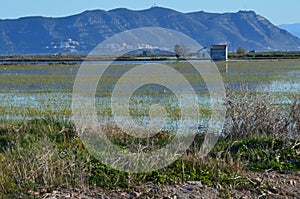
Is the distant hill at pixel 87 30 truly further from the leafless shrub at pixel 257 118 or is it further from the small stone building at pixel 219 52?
the leafless shrub at pixel 257 118

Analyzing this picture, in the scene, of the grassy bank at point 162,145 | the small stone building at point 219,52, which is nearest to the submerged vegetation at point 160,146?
the grassy bank at point 162,145

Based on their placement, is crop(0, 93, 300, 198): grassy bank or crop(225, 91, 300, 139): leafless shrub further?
crop(225, 91, 300, 139): leafless shrub

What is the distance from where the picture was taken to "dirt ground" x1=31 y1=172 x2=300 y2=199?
21.0 feet

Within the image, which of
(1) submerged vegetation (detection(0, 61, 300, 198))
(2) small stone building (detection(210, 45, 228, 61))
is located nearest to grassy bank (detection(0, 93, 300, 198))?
(1) submerged vegetation (detection(0, 61, 300, 198))

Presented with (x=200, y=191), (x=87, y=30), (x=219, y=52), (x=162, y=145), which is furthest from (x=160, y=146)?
(x=87, y=30)

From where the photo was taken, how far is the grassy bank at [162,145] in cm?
666

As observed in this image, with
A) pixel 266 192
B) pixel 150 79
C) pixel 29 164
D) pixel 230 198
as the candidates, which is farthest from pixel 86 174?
pixel 150 79

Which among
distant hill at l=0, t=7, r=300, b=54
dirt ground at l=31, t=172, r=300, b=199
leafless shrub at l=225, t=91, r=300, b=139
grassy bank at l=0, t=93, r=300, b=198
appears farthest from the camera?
distant hill at l=0, t=7, r=300, b=54

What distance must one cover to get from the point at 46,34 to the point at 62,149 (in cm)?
16781

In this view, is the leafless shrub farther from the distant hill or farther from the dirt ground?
the distant hill

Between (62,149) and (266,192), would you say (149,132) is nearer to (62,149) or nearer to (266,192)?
(62,149)

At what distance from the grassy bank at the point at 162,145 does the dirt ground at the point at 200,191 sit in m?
0.08

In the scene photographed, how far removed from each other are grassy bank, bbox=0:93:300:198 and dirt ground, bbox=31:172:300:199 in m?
0.08

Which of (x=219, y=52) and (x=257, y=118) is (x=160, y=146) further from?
(x=219, y=52)
